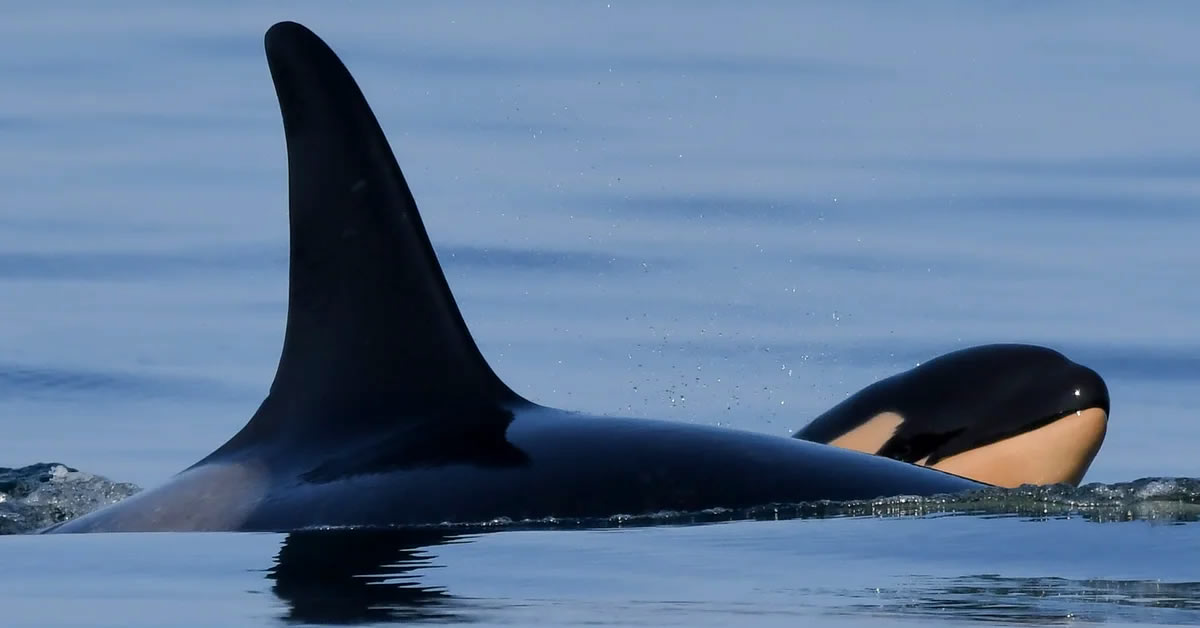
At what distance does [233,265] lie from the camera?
2075 cm

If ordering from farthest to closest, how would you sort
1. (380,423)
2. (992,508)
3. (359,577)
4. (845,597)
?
(380,423), (992,508), (359,577), (845,597)

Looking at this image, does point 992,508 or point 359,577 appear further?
point 992,508

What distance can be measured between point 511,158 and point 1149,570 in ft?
67.8

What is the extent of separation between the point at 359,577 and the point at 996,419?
184 inches

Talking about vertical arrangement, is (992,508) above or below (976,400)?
below

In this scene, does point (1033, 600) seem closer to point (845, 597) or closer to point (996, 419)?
point (845, 597)

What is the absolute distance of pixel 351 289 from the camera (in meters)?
8.62

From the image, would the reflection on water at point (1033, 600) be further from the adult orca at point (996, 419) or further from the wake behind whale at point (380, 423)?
the adult orca at point (996, 419)

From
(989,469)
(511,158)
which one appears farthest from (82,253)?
(989,469)

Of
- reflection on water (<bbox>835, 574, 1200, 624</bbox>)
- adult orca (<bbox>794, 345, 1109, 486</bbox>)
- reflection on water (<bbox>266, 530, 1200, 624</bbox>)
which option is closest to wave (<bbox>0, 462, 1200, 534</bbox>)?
reflection on water (<bbox>266, 530, 1200, 624</bbox>)

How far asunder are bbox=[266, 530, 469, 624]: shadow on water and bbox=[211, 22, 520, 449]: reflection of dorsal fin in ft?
2.72

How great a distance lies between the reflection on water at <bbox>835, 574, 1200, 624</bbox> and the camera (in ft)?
20.0

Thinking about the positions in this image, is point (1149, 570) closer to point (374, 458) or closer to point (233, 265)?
point (374, 458)

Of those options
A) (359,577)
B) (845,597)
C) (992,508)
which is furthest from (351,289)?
(845,597)
